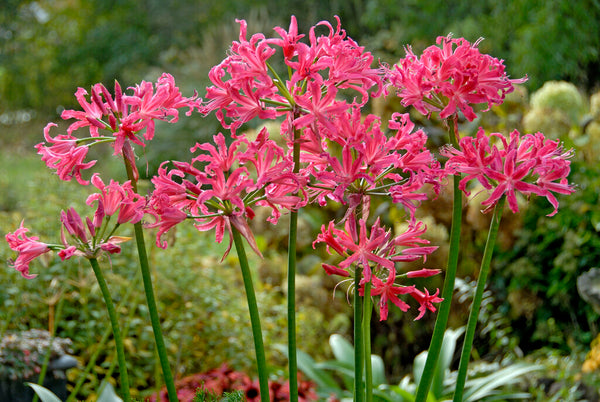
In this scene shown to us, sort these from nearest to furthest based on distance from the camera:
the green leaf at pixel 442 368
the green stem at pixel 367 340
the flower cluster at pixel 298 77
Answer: the flower cluster at pixel 298 77 < the green stem at pixel 367 340 < the green leaf at pixel 442 368

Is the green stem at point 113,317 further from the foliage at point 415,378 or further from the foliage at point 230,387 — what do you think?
the foliage at point 415,378

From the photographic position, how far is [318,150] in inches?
39.6

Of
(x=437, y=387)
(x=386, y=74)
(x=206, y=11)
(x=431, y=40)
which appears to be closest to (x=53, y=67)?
(x=206, y=11)

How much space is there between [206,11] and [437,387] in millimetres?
12357

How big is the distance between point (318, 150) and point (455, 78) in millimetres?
250

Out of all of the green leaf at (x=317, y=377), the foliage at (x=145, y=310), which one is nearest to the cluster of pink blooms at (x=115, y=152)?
the foliage at (x=145, y=310)

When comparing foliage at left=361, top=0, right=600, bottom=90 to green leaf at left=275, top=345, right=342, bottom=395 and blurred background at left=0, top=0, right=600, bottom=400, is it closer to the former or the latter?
blurred background at left=0, top=0, right=600, bottom=400

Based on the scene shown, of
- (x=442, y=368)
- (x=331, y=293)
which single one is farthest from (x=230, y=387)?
(x=331, y=293)

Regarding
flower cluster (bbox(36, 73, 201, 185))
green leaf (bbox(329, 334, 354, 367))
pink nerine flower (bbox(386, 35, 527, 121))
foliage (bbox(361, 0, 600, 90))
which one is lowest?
green leaf (bbox(329, 334, 354, 367))

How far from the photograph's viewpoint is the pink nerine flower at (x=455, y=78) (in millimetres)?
1018

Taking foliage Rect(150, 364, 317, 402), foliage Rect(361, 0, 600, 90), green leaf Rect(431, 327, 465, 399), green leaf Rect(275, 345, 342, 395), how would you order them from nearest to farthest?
foliage Rect(150, 364, 317, 402) < green leaf Rect(431, 327, 465, 399) < green leaf Rect(275, 345, 342, 395) < foliage Rect(361, 0, 600, 90)

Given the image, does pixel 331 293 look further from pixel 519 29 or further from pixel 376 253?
pixel 519 29

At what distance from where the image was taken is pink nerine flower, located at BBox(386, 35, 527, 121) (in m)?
1.02

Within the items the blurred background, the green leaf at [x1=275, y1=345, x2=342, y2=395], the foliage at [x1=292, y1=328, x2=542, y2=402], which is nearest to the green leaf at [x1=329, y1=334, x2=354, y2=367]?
the foliage at [x1=292, y1=328, x2=542, y2=402]
